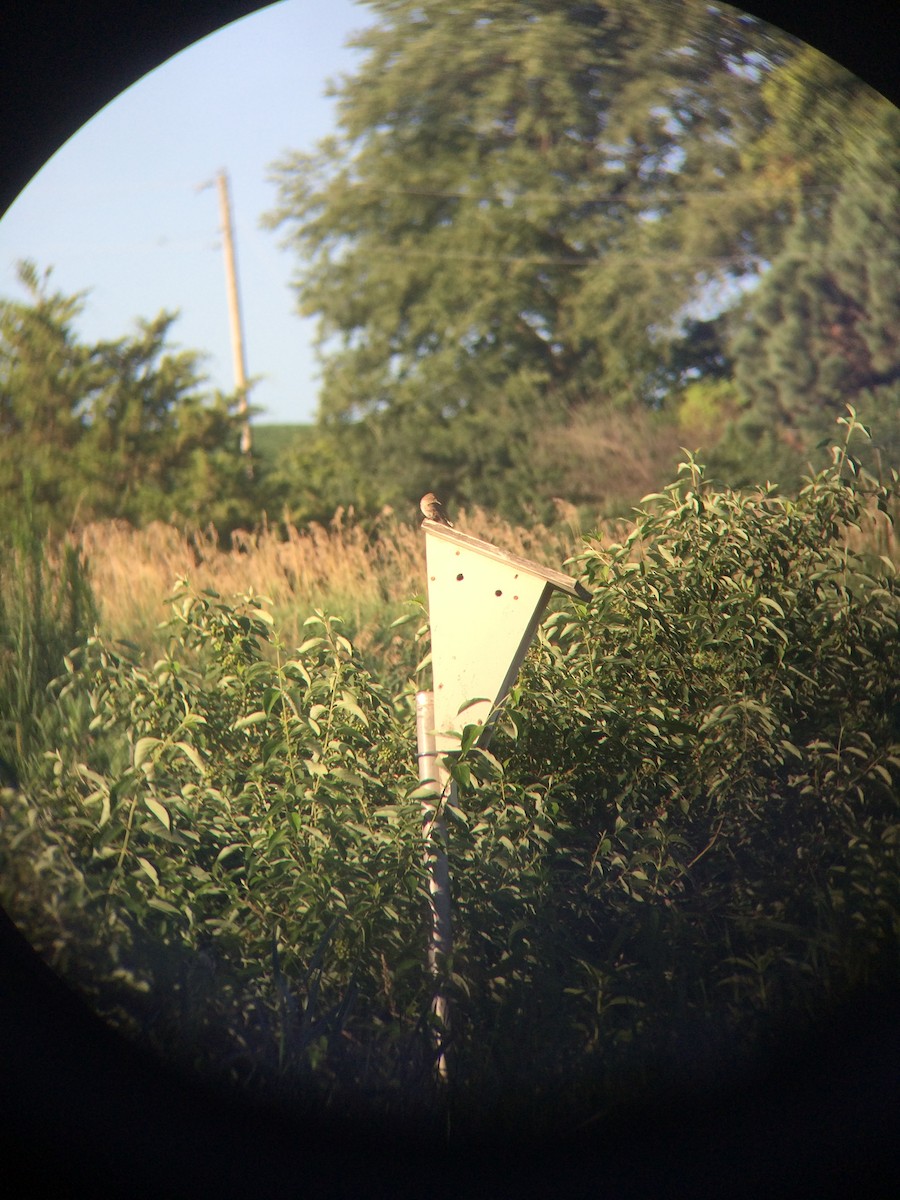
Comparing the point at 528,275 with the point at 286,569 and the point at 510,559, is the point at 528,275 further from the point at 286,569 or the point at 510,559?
the point at 510,559

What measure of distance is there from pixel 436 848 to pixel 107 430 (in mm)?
3956

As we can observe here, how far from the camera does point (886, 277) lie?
6.18 m

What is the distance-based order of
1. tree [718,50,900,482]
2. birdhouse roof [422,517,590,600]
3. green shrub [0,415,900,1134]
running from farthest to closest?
1. tree [718,50,900,482]
2. green shrub [0,415,900,1134]
3. birdhouse roof [422,517,590,600]

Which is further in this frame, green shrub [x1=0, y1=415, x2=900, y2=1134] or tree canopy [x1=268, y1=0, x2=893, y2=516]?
tree canopy [x1=268, y1=0, x2=893, y2=516]

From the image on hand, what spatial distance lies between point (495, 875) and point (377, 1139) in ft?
Answer: 1.89

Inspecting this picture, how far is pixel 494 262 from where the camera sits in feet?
24.3

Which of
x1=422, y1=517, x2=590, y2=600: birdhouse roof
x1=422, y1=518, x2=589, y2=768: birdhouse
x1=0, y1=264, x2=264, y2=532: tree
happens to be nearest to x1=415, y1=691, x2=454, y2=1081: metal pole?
x1=422, y1=518, x2=589, y2=768: birdhouse

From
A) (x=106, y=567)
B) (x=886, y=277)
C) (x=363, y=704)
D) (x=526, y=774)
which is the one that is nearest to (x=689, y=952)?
(x=526, y=774)

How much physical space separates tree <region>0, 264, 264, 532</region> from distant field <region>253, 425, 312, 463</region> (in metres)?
0.29

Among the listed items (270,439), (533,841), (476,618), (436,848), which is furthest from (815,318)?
(436,848)

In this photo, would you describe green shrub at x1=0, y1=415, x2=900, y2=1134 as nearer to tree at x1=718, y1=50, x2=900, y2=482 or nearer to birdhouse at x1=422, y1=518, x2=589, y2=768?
birdhouse at x1=422, y1=518, x2=589, y2=768

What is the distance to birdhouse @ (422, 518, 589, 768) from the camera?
186 centimetres

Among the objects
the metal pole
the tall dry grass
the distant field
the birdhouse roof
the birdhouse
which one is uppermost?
the birdhouse roof

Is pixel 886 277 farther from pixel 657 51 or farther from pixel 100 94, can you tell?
pixel 100 94
